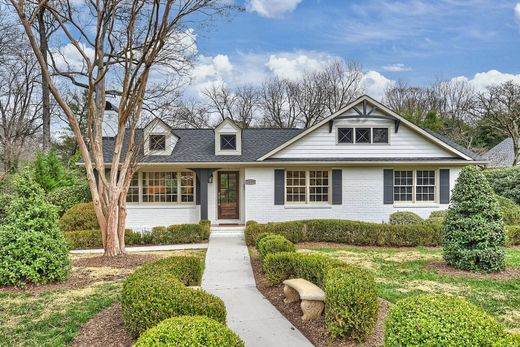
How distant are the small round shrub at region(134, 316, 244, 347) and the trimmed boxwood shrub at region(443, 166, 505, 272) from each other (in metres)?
7.06

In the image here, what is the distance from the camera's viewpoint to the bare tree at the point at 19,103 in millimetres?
26984

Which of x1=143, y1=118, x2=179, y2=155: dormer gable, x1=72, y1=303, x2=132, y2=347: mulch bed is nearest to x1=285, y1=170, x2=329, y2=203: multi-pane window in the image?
x1=143, y1=118, x2=179, y2=155: dormer gable

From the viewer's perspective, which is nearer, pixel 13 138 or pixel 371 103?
pixel 371 103

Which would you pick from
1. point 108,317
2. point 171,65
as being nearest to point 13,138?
point 171,65

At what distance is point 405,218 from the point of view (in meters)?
14.4

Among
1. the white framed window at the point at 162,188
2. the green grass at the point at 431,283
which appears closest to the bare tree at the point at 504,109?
the green grass at the point at 431,283

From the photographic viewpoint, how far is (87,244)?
1255 centimetres

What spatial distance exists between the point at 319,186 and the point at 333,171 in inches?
37.1

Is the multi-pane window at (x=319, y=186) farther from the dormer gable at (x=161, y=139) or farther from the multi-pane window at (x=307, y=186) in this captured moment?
the dormer gable at (x=161, y=139)

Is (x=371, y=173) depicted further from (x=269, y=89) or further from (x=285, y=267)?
(x=269, y=89)

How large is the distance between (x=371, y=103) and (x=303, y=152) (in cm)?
358

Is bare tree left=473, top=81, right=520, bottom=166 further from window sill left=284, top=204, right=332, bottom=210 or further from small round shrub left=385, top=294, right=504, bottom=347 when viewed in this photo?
small round shrub left=385, top=294, right=504, bottom=347

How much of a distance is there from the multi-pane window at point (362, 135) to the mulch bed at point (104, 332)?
1201 cm

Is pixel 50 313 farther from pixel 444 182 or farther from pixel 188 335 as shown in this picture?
pixel 444 182
